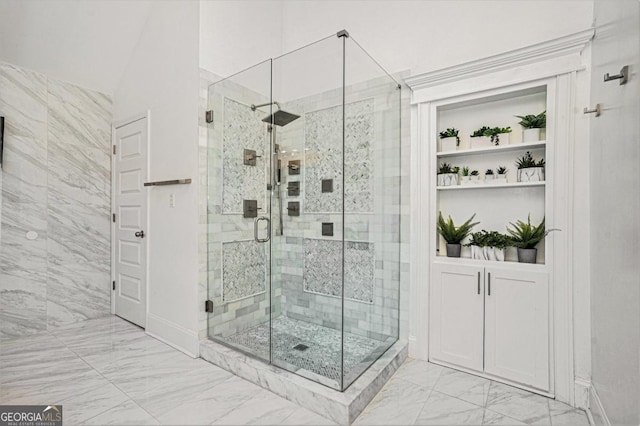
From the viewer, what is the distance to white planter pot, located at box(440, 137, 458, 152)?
96.3 inches

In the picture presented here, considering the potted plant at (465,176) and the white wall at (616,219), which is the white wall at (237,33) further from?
the white wall at (616,219)

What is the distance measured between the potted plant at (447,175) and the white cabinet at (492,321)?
625 mm

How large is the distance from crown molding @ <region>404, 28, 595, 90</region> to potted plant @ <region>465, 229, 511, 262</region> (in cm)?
115

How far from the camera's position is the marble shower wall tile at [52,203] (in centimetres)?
295

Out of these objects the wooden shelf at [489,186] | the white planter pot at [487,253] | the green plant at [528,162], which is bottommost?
the white planter pot at [487,253]

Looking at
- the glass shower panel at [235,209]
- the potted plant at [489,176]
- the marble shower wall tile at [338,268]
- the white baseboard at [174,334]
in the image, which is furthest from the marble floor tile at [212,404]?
the potted plant at [489,176]

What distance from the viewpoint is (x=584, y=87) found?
1.94m

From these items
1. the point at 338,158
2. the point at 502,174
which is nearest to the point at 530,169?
the point at 502,174

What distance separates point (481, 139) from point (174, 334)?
9.70ft

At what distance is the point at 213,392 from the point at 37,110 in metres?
3.15

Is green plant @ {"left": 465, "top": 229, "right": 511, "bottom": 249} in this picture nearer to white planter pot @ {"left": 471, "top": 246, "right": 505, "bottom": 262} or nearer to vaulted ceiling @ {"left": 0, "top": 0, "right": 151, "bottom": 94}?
white planter pot @ {"left": 471, "top": 246, "right": 505, "bottom": 262}

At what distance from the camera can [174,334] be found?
2.77 meters

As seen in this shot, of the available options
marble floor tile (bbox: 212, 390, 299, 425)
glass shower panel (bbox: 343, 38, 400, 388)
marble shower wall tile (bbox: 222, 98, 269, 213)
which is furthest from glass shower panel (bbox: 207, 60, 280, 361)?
glass shower panel (bbox: 343, 38, 400, 388)

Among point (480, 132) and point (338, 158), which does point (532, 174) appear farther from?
point (338, 158)
